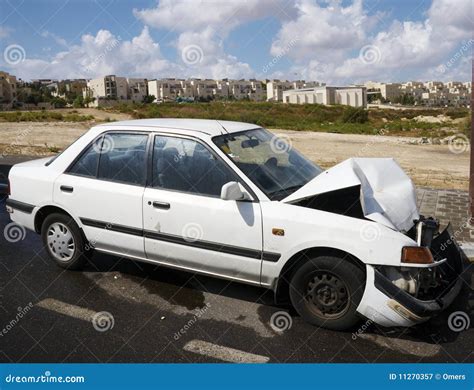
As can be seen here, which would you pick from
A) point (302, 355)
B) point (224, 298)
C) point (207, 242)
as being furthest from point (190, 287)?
point (302, 355)

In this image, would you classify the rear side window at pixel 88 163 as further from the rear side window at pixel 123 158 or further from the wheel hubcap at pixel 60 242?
the wheel hubcap at pixel 60 242

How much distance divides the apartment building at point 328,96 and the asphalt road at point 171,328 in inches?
3852

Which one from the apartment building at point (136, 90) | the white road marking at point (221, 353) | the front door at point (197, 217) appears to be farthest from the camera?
the apartment building at point (136, 90)

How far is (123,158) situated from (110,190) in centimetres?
34

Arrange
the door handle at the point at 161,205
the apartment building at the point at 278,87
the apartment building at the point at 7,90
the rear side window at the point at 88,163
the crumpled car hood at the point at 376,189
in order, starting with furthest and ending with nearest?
1. the apartment building at the point at 278,87
2. the apartment building at the point at 7,90
3. the rear side window at the point at 88,163
4. the door handle at the point at 161,205
5. the crumpled car hood at the point at 376,189

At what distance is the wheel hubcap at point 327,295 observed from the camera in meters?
3.97

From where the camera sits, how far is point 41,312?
4.46 m

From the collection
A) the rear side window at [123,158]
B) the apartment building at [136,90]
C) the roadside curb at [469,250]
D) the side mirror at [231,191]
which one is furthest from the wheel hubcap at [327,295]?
the apartment building at [136,90]

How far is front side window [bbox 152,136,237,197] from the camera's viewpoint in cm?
440

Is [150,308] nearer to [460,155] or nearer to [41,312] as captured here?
[41,312]

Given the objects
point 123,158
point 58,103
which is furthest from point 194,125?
point 58,103

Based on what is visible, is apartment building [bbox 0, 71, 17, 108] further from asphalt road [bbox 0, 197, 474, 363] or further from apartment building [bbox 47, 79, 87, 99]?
asphalt road [bbox 0, 197, 474, 363]

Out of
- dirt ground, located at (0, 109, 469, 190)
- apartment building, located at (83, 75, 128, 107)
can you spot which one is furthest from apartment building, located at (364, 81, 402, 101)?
dirt ground, located at (0, 109, 469, 190)

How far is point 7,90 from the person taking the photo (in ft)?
246
